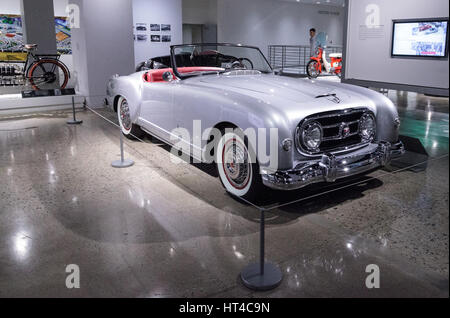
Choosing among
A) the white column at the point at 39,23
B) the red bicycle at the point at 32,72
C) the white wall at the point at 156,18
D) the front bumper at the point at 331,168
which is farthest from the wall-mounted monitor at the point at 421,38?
the white column at the point at 39,23

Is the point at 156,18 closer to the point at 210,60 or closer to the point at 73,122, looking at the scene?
the point at 73,122

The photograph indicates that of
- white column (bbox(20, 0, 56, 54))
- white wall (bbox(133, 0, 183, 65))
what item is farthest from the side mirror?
white column (bbox(20, 0, 56, 54))

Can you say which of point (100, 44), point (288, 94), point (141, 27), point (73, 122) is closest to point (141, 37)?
point (141, 27)

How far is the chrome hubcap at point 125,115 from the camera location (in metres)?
6.27

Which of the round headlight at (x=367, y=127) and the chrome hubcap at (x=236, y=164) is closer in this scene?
the chrome hubcap at (x=236, y=164)

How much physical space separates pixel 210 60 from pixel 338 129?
2.88m

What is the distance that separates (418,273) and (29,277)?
2558mm

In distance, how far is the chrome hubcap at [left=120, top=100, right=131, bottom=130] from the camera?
6.27 meters

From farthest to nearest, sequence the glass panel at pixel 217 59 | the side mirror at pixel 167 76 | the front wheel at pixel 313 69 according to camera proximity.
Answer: the front wheel at pixel 313 69 → the glass panel at pixel 217 59 → the side mirror at pixel 167 76

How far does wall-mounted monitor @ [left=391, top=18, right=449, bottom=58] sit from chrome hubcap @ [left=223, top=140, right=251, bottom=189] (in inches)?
164

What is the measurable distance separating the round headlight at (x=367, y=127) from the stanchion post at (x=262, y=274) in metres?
1.85

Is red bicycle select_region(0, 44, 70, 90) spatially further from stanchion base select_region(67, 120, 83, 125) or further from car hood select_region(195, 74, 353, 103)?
car hood select_region(195, 74, 353, 103)

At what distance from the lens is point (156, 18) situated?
1281 cm

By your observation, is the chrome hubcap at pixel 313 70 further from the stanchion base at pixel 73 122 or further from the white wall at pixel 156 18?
the stanchion base at pixel 73 122
